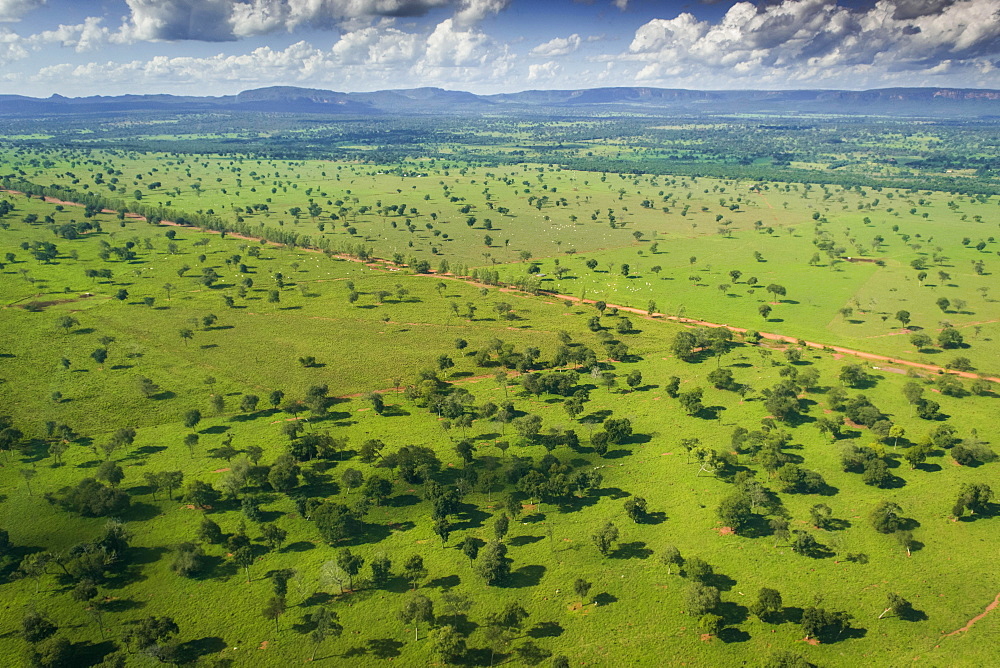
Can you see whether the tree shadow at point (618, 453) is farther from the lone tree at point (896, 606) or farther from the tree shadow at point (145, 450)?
the tree shadow at point (145, 450)

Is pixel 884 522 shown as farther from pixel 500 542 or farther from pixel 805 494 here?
pixel 500 542

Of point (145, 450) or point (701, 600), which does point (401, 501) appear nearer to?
point (701, 600)

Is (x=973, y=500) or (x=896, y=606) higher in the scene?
(x=973, y=500)

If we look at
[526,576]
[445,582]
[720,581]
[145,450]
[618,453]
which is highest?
[145,450]

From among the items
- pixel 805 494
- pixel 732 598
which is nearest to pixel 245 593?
pixel 732 598

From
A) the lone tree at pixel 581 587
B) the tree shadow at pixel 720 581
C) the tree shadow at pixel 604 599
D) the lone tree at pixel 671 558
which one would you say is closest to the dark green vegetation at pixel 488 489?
the tree shadow at pixel 720 581

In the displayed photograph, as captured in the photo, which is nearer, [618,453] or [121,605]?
[121,605]

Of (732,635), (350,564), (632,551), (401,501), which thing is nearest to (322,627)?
(350,564)
